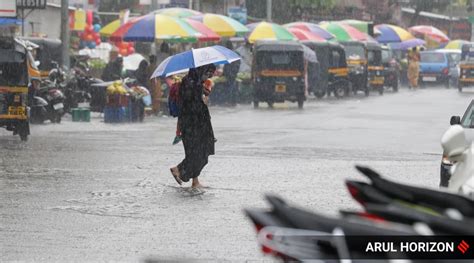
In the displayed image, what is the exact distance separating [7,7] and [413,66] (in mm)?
35502

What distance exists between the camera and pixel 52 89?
30266 millimetres

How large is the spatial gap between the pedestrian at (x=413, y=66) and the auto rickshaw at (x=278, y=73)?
21028 millimetres

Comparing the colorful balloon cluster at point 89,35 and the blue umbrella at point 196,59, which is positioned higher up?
the blue umbrella at point 196,59

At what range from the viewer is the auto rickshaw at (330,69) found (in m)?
47.8

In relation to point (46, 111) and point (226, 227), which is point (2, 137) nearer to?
point (46, 111)

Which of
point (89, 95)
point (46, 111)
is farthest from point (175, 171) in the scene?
point (89, 95)

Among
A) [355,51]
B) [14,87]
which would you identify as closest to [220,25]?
A: [355,51]

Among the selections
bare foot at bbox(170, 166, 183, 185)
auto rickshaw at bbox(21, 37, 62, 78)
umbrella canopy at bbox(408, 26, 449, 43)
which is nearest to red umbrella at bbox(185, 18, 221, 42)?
auto rickshaw at bbox(21, 37, 62, 78)

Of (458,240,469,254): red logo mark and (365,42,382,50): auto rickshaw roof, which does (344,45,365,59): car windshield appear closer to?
(365,42,382,50): auto rickshaw roof

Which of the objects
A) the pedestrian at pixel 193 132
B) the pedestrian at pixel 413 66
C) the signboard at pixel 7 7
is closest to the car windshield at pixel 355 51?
the pedestrian at pixel 413 66

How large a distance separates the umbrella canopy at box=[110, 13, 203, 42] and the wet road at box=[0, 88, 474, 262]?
3164 mm

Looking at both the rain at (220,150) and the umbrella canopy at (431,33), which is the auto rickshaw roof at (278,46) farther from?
the umbrella canopy at (431,33)

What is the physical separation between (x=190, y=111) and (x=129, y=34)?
19.1m

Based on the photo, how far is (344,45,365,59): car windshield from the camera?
52.2m
